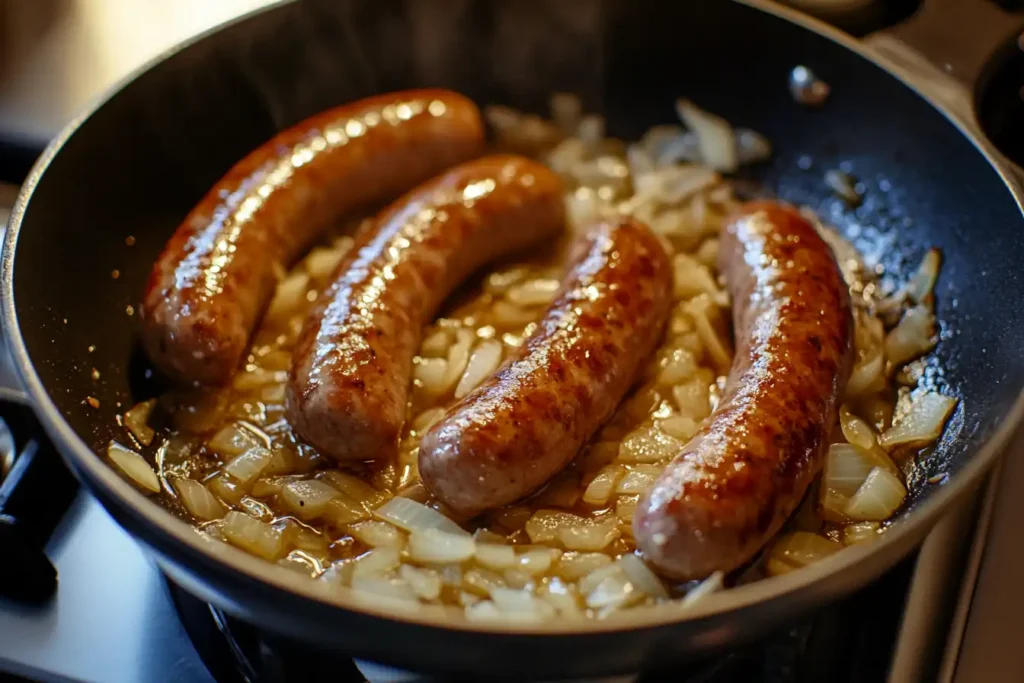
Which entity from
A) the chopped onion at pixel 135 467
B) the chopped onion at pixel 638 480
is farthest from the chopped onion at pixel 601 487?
the chopped onion at pixel 135 467

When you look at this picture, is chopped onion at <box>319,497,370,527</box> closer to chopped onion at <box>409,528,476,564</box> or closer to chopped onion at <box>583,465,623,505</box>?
chopped onion at <box>409,528,476,564</box>

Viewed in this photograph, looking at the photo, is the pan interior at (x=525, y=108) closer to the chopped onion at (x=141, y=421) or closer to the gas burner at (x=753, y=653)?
the chopped onion at (x=141, y=421)

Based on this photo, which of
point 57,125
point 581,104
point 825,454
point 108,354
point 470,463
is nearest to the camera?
point 470,463

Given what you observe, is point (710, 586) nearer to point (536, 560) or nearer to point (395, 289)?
point (536, 560)

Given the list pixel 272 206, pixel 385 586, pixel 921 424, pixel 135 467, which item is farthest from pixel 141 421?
pixel 921 424

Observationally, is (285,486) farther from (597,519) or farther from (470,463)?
(597,519)

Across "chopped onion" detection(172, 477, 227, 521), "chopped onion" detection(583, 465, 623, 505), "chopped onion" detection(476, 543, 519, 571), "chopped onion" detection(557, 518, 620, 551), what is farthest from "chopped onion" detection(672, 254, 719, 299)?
"chopped onion" detection(172, 477, 227, 521)


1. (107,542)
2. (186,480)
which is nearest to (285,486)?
(186,480)

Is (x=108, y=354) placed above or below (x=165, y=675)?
above
